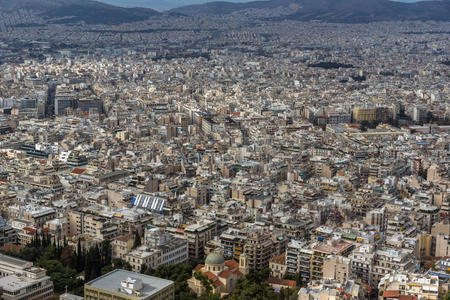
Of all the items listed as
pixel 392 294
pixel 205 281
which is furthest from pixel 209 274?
pixel 392 294

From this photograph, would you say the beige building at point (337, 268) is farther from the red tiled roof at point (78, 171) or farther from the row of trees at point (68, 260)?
the red tiled roof at point (78, 171)


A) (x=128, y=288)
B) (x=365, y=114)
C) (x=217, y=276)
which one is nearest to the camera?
(x=128, y=288)

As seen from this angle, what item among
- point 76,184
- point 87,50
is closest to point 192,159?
point 76,184

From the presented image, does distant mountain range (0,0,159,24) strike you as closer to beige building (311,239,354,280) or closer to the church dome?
beige building (311,239,354,280)

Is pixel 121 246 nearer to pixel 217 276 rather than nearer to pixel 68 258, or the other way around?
pixel 68 258

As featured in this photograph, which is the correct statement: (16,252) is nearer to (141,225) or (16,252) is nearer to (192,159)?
(141,225)

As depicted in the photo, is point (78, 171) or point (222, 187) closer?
point (222, 187)

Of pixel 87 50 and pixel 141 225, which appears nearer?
pixel 141 225
